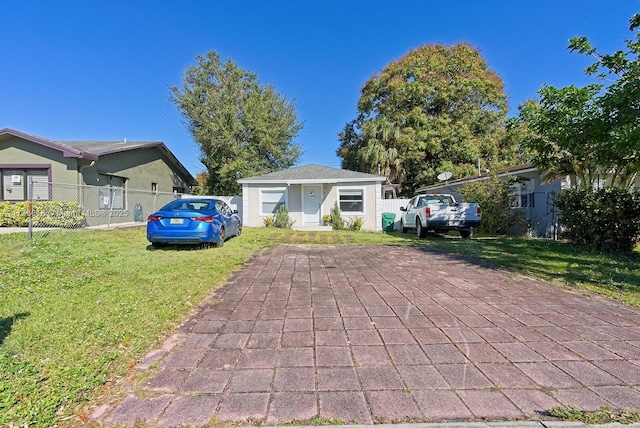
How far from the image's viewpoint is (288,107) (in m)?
25.8

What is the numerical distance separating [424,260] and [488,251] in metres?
2.40

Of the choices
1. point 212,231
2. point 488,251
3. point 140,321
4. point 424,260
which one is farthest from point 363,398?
point 488,251

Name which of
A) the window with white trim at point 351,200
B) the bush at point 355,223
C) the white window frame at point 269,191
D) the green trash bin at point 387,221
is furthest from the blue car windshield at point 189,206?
the green trash bin at point 387,221

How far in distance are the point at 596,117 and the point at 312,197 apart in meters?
11.7

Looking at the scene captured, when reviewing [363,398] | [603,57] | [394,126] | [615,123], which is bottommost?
[363,398]

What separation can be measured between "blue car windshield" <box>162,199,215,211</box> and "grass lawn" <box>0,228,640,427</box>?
1.06m

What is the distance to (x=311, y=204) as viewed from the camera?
56.2 feet

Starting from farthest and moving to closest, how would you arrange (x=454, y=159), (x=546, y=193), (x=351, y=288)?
(x=454, y=159) → (x=546, y=193) → (x=351, y=288)

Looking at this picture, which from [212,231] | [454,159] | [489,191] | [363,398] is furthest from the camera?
[454,159]

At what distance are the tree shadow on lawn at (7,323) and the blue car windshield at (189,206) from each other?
4.97 m

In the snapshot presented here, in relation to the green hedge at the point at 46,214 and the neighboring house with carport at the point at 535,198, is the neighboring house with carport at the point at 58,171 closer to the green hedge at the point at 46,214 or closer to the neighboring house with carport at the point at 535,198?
the green hedge at the point at 46,214

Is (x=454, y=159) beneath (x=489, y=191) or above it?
above

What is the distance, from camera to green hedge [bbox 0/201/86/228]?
1226 cm

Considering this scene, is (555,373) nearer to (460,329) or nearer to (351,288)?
(460,329)
